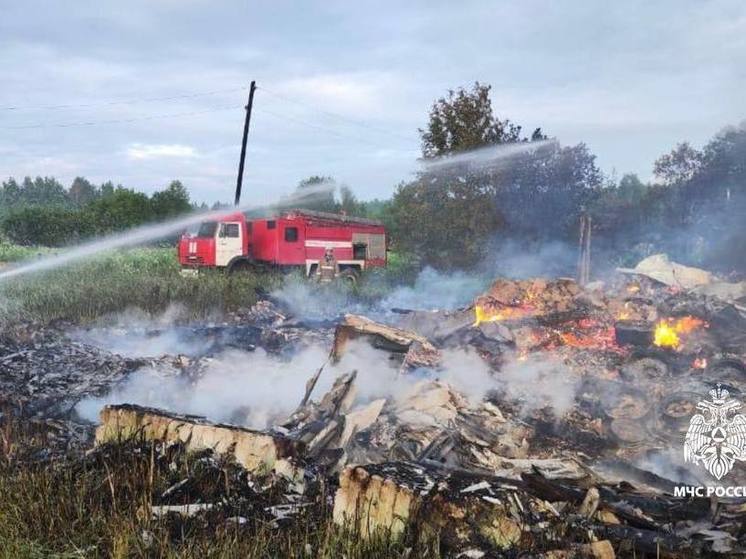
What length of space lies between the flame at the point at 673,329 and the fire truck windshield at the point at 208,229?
13241 millimetres

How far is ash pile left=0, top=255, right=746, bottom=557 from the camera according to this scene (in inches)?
141

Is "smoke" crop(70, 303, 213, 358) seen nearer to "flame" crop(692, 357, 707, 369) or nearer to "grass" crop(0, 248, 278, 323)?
"grass" crop(0, 248, 278, 323)

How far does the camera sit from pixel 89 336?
11727 millimetres

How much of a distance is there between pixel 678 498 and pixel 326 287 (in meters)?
14.9

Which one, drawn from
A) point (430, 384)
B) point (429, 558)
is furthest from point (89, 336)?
point (429, 558)

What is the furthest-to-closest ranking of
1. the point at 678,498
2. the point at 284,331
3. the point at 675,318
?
the point at 284,331, the point at 675,318, the point at 678,498

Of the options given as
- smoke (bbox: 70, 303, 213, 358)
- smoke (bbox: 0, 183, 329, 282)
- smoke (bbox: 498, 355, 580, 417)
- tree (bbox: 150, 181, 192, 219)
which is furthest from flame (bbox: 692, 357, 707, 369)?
tree (bbox: 150, 181, 192, 219)

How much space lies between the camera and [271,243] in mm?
19719

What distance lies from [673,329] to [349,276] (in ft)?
39.1

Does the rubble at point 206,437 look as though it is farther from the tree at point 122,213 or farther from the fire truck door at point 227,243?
the tree at point 122,213

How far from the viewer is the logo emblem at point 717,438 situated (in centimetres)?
618

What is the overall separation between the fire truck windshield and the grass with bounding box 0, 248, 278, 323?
151 centimetres

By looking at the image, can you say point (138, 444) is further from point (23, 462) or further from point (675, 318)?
point (675, 318)

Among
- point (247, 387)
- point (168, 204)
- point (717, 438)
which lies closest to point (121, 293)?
point (247, 387)
